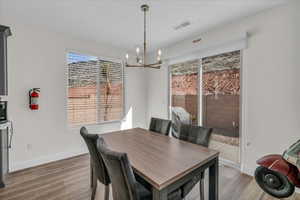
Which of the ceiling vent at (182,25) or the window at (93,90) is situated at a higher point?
the ceiling vent at (182,25)

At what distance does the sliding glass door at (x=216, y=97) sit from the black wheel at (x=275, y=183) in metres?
1.05

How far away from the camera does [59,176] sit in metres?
2.58

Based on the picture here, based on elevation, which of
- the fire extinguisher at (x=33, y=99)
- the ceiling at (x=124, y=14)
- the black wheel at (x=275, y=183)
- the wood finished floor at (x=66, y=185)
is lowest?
the wood finished floor at (x=66, y=185)

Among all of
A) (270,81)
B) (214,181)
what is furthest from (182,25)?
(214,181)

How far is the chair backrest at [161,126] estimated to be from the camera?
2.63 meters

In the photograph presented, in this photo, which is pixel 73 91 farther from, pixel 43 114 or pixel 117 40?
pixel 117 40

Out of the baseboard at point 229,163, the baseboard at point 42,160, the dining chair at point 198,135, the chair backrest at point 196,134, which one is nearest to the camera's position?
the dining chair at point 198,135

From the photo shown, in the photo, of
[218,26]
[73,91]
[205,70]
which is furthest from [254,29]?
[73,91]

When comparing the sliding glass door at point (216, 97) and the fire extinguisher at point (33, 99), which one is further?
the sliding glass door at point (216, 97)

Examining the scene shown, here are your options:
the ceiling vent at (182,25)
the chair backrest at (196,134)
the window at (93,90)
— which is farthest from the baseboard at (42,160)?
the ceiling vent at (182,25)

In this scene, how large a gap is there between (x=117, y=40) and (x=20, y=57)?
192cm

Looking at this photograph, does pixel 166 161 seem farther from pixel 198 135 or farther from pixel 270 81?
pixel 270 81

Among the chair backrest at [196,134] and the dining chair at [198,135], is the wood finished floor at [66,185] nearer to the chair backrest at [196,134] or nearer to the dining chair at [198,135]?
the dining chair at [198,135]

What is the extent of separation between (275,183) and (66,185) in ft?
9.34
